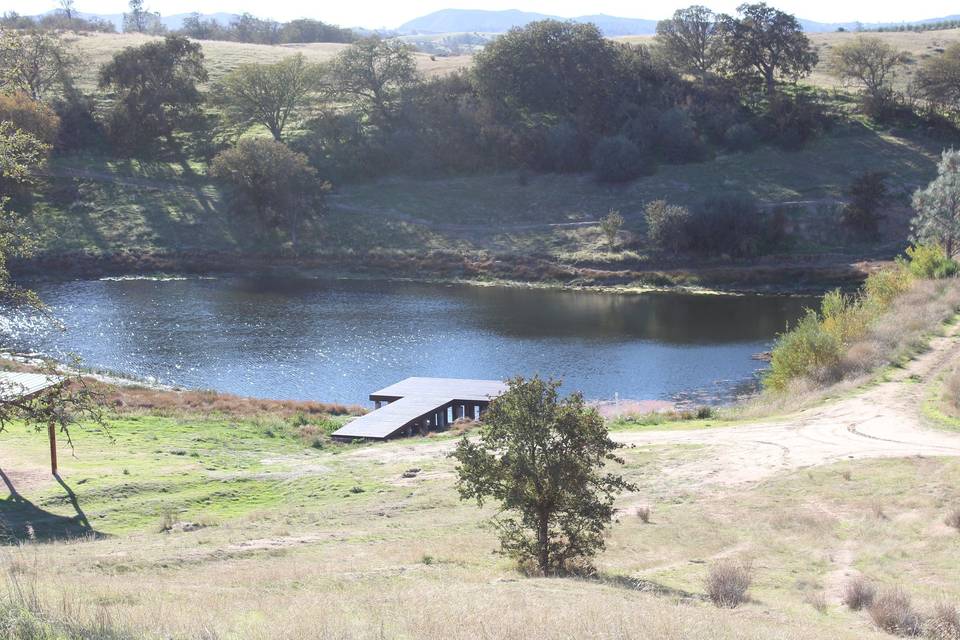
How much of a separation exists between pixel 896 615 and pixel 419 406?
27331 millimetres

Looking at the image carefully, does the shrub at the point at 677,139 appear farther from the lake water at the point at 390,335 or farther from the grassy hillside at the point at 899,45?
the lake water at the point at 390,335

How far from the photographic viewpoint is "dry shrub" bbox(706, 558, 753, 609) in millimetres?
16781

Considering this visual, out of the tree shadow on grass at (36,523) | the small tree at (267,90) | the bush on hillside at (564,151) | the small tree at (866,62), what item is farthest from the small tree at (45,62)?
the small tree at (866,62)

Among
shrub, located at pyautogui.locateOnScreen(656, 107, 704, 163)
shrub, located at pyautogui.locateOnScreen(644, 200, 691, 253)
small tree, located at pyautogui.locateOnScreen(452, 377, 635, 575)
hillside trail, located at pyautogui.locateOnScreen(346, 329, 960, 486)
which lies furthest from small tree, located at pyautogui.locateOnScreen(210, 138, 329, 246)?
small tree, located at pyautogui.locateOnScreen(452, 377, 635, 575)

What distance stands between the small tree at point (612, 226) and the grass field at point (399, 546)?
4814cm

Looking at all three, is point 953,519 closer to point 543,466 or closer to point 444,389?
point 543,466

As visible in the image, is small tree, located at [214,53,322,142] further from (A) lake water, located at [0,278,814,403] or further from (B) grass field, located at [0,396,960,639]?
(B) grass field, located at [0,396,960,639]

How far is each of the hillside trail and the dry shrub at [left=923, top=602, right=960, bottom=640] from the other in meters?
11.1

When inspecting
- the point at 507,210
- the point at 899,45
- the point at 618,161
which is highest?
the point at 899,45

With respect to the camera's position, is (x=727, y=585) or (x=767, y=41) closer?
(x=727, y=585)

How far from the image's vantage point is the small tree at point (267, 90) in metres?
92.9

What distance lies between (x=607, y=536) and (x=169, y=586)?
9.37m

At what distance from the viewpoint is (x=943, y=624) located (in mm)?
14594

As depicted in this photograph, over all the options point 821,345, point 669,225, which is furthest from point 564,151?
point 821,345
